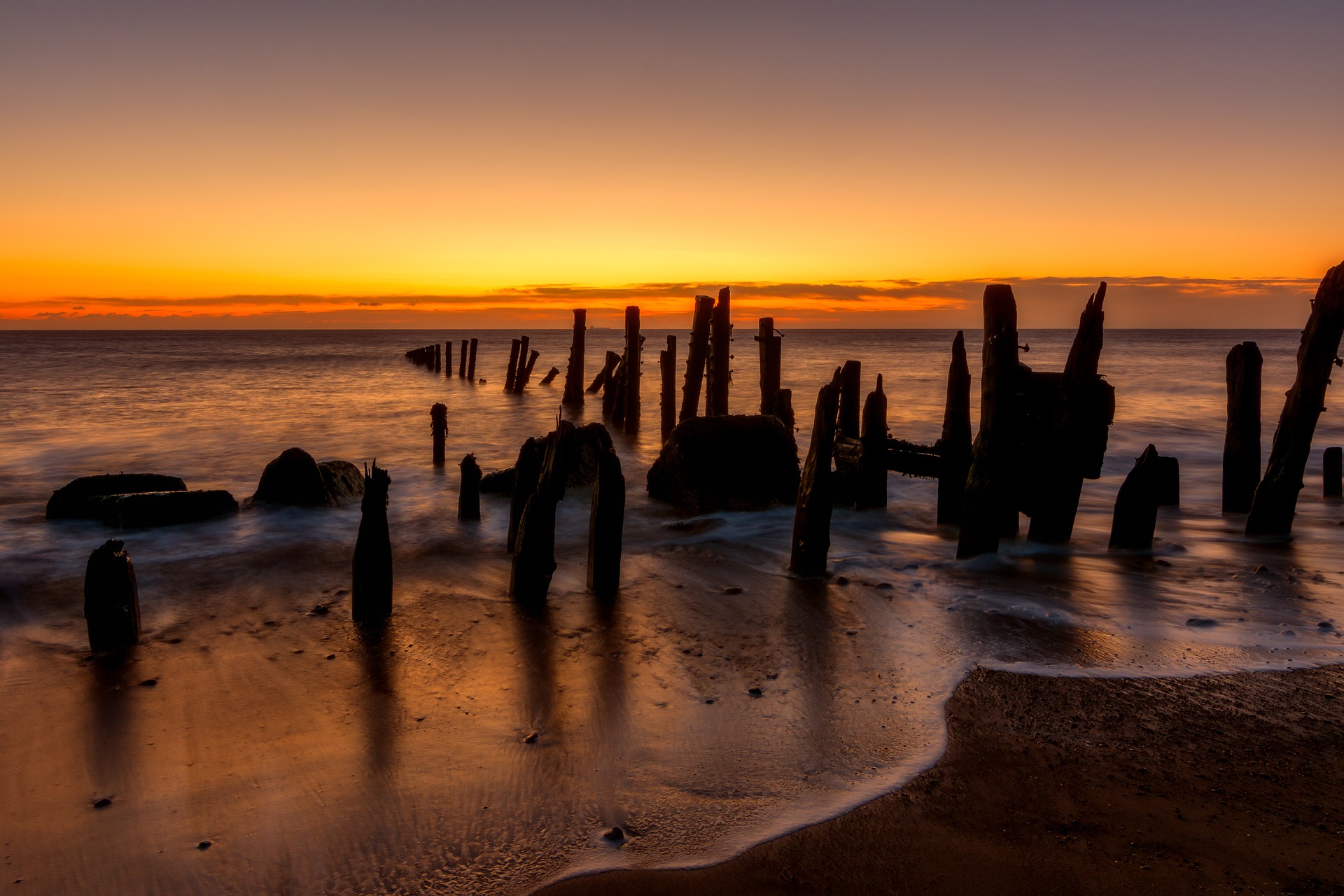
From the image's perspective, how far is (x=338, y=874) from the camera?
11.0 ft

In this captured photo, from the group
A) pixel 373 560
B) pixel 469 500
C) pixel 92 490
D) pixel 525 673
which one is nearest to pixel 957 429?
pixel 469 500

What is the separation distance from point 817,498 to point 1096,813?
3.75 m

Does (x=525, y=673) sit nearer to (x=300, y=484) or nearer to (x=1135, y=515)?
(x=1135, y=515)

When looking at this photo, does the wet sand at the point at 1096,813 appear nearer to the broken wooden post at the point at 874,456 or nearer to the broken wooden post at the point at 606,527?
the broken wooden post at the point at 606,527

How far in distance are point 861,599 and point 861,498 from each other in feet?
12.2

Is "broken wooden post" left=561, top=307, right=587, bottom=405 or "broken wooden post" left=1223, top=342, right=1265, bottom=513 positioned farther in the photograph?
"broken wooden post" left=561, top=307, right=587, bottom=405

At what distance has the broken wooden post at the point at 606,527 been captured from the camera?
6.66 metres

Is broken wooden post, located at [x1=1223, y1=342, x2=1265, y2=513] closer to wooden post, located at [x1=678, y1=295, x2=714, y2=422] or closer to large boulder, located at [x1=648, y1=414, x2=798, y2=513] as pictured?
large boulder, located at [x1=648, y1=414, x2=798, y2=513]

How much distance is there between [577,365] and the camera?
2522 cm

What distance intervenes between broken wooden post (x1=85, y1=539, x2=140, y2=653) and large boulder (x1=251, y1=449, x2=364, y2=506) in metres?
4.98

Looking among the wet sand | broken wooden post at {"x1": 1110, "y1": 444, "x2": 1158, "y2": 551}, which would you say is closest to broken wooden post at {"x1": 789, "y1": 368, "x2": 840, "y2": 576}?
the wet sand

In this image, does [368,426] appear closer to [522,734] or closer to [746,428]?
[746,428]

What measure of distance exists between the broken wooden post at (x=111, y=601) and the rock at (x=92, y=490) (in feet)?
17.3

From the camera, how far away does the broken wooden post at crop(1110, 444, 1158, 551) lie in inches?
328
